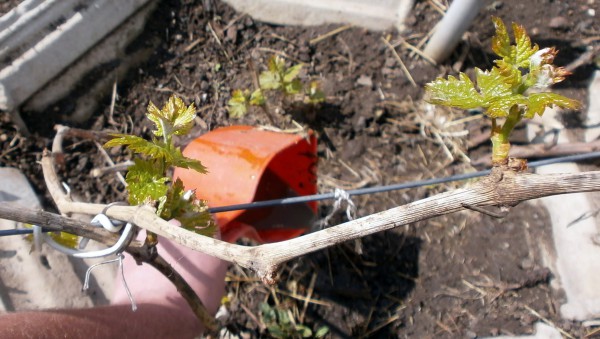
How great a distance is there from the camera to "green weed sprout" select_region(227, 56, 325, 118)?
1872mm

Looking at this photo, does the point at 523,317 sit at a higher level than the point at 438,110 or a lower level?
lower

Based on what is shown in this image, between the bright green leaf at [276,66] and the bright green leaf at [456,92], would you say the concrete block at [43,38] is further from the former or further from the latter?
the bright green leaf at [456,92]

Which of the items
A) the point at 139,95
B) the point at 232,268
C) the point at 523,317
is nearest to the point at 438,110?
the point at 523,317

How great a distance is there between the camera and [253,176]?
1.48 meters

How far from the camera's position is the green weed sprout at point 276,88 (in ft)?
6.14

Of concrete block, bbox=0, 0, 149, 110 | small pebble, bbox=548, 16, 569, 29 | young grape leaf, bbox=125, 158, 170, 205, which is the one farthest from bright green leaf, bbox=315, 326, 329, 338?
small pebble, bbox=548, 16, 569, 29

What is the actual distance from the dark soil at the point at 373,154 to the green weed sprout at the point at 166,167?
3.17 ft

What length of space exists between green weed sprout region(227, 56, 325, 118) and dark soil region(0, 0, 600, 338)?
98 mm

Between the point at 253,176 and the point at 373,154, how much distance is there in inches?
26.5

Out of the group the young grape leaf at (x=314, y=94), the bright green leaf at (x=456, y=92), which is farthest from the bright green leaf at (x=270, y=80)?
the bright green leaf at (x=456, y=92)

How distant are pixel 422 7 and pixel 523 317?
132cm

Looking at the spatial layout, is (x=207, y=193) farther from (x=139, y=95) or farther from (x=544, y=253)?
(x=544, y=253)

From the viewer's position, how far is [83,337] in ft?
3.33

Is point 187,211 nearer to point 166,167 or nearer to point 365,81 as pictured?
point 166,167
